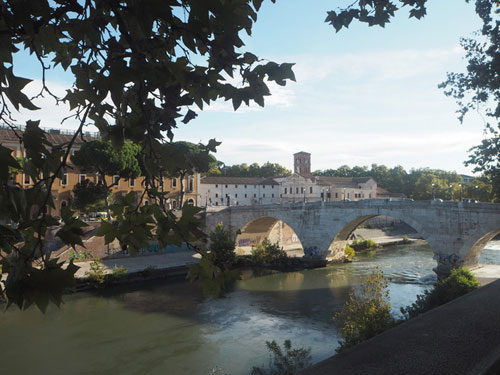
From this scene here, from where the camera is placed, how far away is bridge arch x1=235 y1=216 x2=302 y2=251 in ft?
101

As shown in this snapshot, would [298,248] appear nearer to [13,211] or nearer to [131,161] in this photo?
[131,161]

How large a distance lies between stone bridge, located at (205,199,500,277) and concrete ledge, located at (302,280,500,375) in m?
13.8

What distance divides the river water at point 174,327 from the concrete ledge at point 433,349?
5413mm

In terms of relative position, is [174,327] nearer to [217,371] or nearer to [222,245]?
[217,371]

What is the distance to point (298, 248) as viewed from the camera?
31.6 m

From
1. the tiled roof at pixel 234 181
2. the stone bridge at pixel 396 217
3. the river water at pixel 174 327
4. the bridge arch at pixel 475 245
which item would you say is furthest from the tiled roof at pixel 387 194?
the river water at pixel 174 327

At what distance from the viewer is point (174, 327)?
43.9 feet

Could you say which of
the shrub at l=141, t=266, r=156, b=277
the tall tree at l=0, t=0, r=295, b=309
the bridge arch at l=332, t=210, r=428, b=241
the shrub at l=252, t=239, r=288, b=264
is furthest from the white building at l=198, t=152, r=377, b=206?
the tall tree at l=0, t=0, r=295, b=309

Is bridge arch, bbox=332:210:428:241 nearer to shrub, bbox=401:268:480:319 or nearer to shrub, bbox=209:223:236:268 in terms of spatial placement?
shrub, bbox=209:223:236:268

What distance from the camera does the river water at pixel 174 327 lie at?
34.9ft

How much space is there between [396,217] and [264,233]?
12.7 metres

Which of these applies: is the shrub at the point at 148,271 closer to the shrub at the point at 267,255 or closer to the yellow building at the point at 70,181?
the yellow building at the point at 70,181

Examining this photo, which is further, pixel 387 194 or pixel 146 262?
pixel 387 194

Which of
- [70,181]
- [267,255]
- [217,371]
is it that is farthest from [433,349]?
[70,181]
